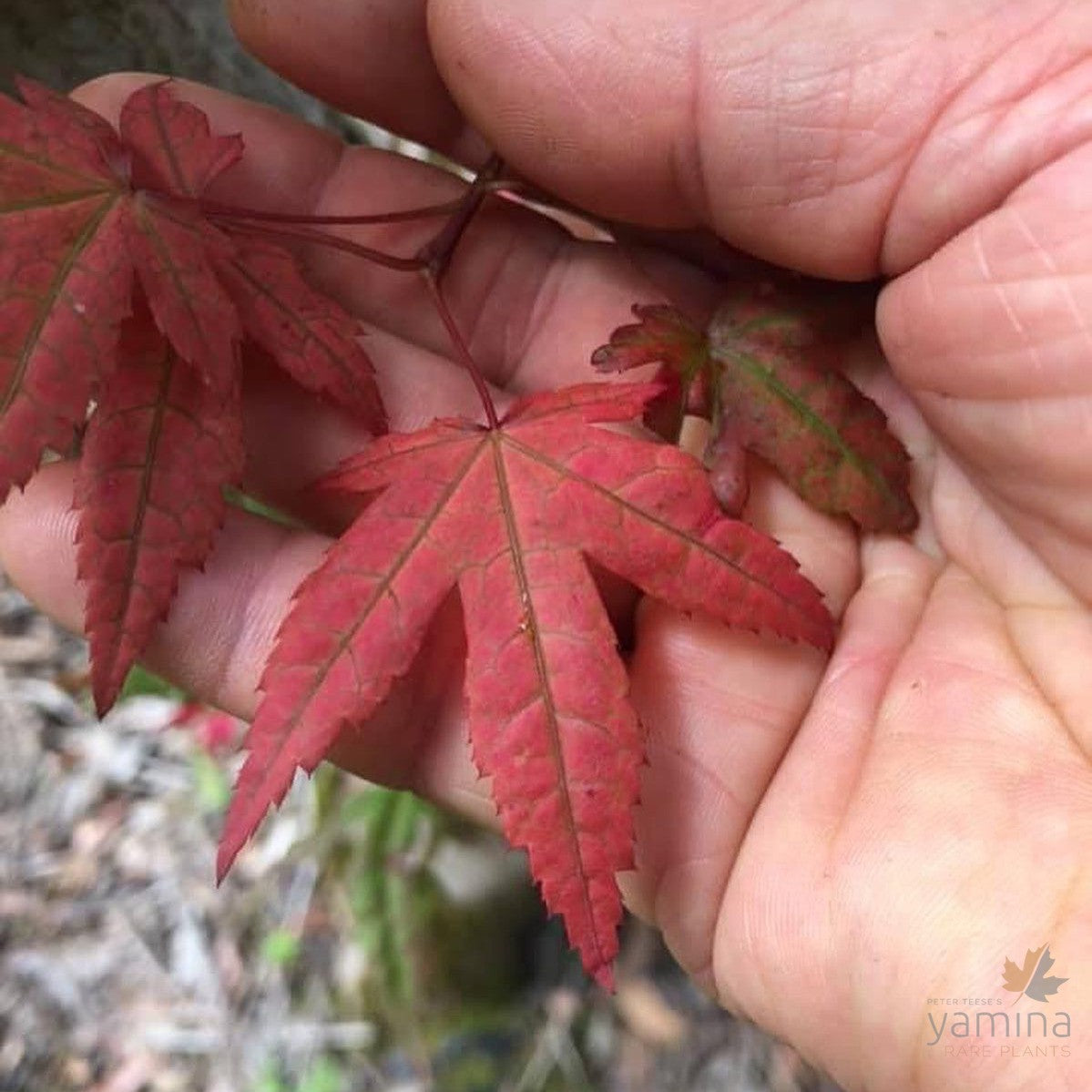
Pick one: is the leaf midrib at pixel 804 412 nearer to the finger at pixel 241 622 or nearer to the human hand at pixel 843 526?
the human hand at pixel 843 526

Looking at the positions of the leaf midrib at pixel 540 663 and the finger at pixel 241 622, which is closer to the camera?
the leaf midrib at pixel 540 663

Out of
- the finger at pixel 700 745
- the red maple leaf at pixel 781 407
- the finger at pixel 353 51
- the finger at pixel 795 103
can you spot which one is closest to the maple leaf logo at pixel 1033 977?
the finger at pixel 700 745

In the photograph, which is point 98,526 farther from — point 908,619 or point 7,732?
point 7,732

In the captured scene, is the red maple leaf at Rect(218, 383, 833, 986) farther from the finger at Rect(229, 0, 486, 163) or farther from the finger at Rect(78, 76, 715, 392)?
the finger at Rect(229, 0, 486, 163)

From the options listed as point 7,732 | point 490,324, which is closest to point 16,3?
point 490,324

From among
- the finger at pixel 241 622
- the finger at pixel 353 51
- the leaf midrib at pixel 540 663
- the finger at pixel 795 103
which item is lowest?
the finger at pixel 241 622
